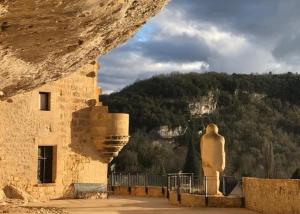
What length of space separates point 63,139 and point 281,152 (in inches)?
1313

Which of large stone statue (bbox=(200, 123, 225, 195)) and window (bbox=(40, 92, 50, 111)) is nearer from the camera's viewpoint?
large stone statue (bbox=(200, 123, 225, 195))

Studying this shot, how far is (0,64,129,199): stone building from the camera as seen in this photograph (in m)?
16.3

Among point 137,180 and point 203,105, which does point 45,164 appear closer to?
point 137,180

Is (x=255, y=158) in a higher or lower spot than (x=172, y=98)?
lower

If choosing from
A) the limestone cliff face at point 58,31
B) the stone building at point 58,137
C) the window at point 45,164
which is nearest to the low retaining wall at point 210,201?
the stone building at point 58,137

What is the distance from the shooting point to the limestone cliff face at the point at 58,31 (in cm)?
472

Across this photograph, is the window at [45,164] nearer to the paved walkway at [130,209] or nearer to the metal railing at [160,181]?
the paved walkway at [130,209]

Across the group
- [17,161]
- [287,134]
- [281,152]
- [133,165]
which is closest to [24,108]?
[17,161]

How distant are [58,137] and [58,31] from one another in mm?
12392

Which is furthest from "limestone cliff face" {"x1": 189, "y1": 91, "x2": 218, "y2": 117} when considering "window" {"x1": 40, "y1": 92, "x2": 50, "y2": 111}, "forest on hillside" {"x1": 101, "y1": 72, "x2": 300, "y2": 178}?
"window" {"x1": 40, "y1": 92, "x2": 50, "y2": 111}

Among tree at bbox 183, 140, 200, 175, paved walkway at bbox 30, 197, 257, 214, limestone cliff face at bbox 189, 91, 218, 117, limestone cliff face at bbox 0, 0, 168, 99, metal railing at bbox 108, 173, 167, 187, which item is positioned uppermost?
limestone cliff face at bbox 189, 91, 218, 117

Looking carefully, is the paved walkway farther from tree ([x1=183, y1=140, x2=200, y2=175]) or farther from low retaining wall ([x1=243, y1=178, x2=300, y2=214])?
tree ([x1=183, y1=140, x2=200, y2=175])

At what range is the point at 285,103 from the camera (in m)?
63.2

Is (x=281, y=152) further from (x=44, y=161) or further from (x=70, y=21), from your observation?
(x=70, y=21)
